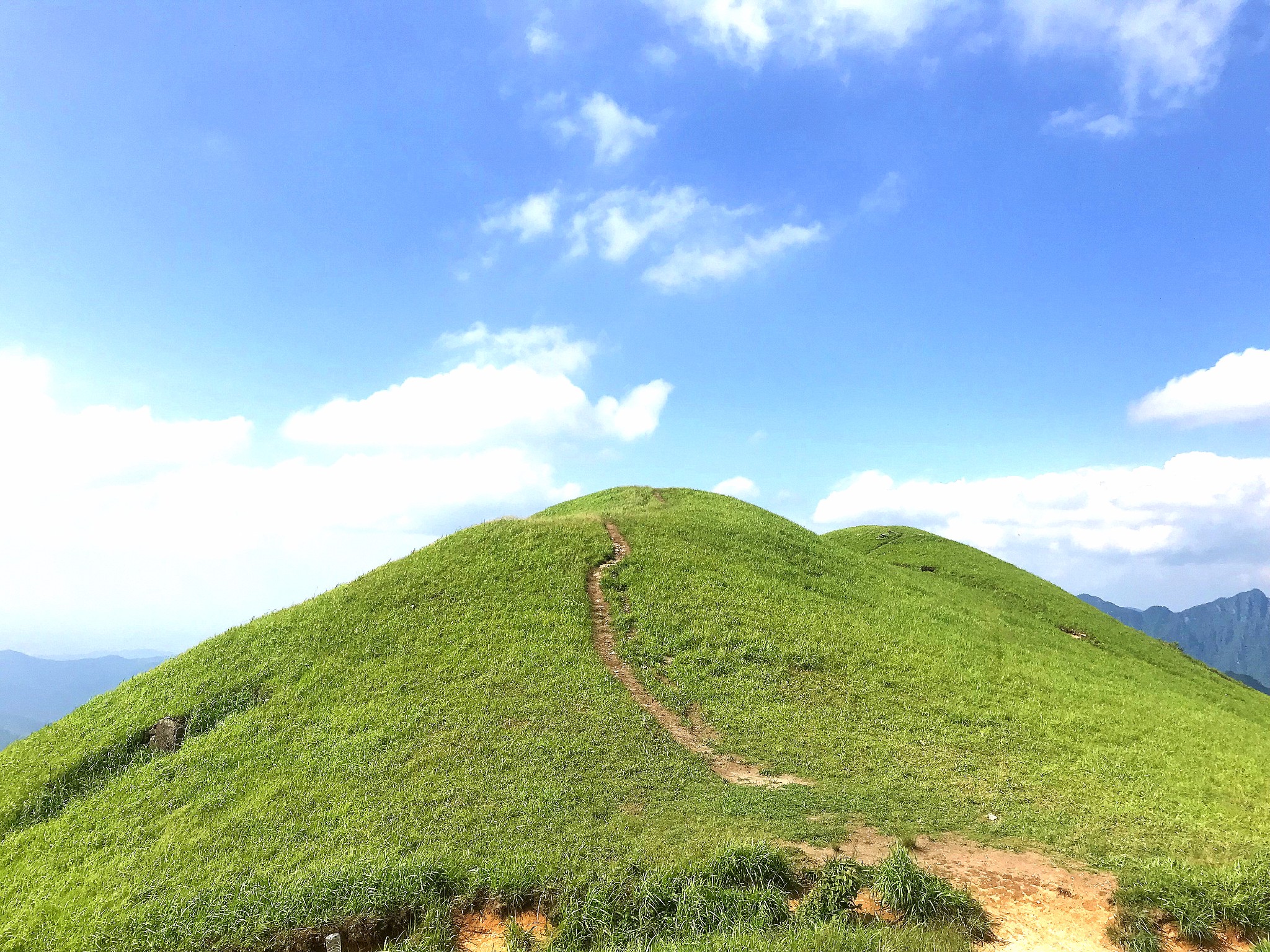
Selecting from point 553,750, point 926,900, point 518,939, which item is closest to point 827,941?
point 926,900

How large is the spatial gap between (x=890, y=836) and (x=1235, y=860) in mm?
6179

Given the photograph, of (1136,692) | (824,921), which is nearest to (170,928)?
(824,921)

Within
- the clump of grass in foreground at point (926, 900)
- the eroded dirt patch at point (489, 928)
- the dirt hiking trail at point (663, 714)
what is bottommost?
the eroded dirt patch at point (489, 928)

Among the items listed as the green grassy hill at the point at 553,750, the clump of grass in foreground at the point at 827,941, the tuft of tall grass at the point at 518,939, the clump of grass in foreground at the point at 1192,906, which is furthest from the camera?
the green grassy hill at the point at 553,750

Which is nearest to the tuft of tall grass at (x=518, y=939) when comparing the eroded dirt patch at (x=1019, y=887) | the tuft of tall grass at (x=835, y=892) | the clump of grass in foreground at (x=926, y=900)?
the tuft of tall grass at (x=835, y=892)

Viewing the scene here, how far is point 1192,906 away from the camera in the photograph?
10.7 m

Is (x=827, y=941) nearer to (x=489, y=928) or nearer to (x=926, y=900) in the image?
(x=926, y=900)

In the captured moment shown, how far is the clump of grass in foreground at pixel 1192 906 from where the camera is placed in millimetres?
10367

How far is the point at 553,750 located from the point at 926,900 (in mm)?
9315

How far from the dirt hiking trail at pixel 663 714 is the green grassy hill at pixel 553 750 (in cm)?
38

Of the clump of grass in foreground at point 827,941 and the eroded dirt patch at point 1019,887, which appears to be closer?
the clump of grass in foreground at point 827,941

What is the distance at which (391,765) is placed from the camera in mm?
16859

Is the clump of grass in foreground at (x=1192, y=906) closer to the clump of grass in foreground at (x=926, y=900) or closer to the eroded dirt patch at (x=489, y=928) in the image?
the clump of grass in foreground at (x=926, y=900)

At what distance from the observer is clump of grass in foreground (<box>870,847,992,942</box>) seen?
10.6m
